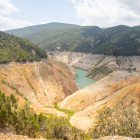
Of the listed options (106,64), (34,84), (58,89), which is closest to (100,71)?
(106,64)

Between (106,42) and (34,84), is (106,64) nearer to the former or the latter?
(106,42)

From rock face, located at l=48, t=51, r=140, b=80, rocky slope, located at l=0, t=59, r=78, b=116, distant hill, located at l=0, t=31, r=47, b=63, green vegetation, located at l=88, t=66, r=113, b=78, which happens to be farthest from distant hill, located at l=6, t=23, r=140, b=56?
distant hill, located at l=0, t=31, r=47, b=63

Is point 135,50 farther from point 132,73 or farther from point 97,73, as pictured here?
point 132,73

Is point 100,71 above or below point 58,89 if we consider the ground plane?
above

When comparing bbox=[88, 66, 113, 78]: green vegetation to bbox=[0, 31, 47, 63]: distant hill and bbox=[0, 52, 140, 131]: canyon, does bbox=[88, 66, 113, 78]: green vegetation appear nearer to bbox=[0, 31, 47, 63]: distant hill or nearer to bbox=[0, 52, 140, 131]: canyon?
bbox=[0, 52, 140, 131]: canyon

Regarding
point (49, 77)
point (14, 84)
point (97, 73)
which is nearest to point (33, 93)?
point (14, 84)

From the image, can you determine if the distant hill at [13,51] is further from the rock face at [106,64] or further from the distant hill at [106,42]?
the distant hill at [106,42]

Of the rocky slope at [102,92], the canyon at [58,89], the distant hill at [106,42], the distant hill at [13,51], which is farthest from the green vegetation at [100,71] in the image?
the distant hill at [13,51]

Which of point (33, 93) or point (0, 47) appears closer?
point (33, 93)

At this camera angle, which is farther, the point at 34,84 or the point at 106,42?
the point at 106,42
